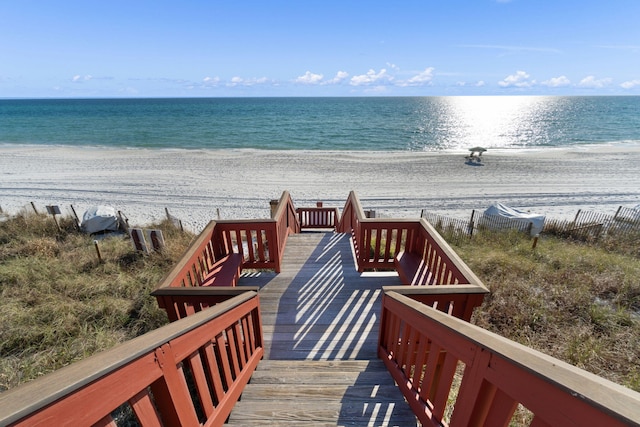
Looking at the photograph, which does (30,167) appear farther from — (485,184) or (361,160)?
(485,184)

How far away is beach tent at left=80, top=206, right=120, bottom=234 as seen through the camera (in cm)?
938

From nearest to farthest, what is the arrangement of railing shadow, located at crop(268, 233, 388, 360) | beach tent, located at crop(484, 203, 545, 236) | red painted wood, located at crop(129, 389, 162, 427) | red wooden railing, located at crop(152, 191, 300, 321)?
1. red painted wood, located at crop(129, 389, 162, 427)
2. red wooden railing, located at crop(152, 191, 300, 321)
3. railing shadow, located at crop(268, 233, 388, 360)
4. beach tent, located at crop(484, 203, 545, 236)

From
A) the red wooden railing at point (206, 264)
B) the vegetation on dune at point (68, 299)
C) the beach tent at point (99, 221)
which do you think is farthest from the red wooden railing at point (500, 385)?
the beach tent at point (99, 221)

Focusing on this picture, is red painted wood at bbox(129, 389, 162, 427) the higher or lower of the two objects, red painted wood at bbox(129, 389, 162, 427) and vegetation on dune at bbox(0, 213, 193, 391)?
the higher

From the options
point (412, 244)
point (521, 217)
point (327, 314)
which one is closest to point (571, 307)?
point (412, 244)

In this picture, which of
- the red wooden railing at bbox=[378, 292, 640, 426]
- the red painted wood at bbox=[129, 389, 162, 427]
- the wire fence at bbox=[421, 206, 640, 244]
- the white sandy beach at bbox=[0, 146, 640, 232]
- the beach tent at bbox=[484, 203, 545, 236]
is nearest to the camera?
the red wooden railing at bbox=[378, 292, 640, 426]

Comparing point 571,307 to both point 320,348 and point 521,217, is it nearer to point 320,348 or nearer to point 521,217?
point 320,348

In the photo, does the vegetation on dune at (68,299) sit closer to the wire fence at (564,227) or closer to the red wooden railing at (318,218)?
the red wooden railing at (318,218)

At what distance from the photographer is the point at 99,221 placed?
954 centimetres

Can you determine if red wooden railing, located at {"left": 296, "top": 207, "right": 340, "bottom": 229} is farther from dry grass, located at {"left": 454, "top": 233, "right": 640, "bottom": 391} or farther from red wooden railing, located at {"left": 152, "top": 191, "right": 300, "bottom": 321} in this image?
dry grass, located at {"left": 454, "top": 233, "right": 640, "bottom": 391}

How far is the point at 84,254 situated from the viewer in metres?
6.75

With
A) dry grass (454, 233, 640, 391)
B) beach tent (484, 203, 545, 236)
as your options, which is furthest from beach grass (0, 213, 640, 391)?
beach tent (484, 203, 545, 236)

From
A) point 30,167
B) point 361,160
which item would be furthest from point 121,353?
point 30,167

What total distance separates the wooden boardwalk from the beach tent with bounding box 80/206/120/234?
24.5ft
